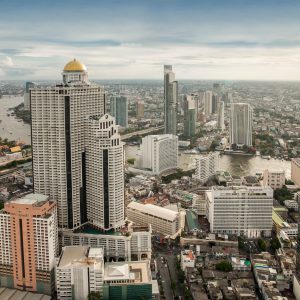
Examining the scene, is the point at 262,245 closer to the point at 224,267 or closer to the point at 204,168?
the point at 224,267

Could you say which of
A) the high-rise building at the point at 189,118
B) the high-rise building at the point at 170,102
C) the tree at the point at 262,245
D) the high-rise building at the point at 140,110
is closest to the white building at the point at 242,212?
the tree at the point at 262,245

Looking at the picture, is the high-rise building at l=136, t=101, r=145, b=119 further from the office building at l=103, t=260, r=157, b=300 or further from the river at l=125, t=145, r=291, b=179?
the office building at l=103, t=260, r=157, b=300

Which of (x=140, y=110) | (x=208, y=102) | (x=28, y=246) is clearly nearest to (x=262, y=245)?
(x=28, y=246)

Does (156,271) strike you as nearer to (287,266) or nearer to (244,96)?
(287,266)

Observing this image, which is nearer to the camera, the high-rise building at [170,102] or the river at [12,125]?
the high-rise building at [170,102]

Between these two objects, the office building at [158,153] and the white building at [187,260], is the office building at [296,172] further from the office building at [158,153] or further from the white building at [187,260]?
the white building at [187,260]

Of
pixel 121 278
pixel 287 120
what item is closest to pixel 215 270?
pixel 121 278
